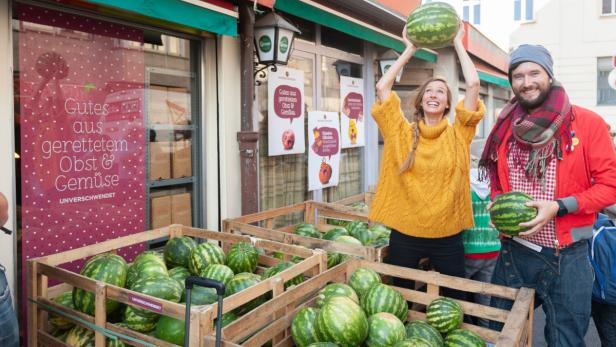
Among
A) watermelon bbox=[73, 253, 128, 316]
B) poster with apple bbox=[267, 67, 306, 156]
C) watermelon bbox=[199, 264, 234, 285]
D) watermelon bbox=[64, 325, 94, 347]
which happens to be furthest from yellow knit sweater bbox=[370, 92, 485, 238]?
poster with apple bbox=[267, 67, 306, 156]

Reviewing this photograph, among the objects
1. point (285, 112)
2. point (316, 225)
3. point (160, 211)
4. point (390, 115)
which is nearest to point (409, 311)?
point (390, 115)

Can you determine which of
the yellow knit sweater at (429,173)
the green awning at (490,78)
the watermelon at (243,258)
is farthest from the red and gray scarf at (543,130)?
the green awning at (490,78)

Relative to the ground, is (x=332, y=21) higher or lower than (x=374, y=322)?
higher

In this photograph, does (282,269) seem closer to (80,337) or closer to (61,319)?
(80,337)

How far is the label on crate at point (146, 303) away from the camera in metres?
2.46

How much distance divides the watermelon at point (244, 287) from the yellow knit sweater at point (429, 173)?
1.00 meters

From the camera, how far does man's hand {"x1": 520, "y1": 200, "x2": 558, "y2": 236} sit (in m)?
2.68

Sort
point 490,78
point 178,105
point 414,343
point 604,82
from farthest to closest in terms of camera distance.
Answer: point 604,82 → point 490,78 → point 178,105 → point 414,343

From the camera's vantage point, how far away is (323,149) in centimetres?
695

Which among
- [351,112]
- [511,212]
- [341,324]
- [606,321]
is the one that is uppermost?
[351,112]

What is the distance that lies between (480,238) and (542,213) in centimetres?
122

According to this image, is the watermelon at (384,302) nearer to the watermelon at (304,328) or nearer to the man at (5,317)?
the watermelon at (304,328)

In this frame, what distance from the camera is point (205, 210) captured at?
520cm

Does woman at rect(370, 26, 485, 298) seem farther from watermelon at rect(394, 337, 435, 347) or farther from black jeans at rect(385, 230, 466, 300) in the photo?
watermelon at rect(394, 337, 435, 347)
